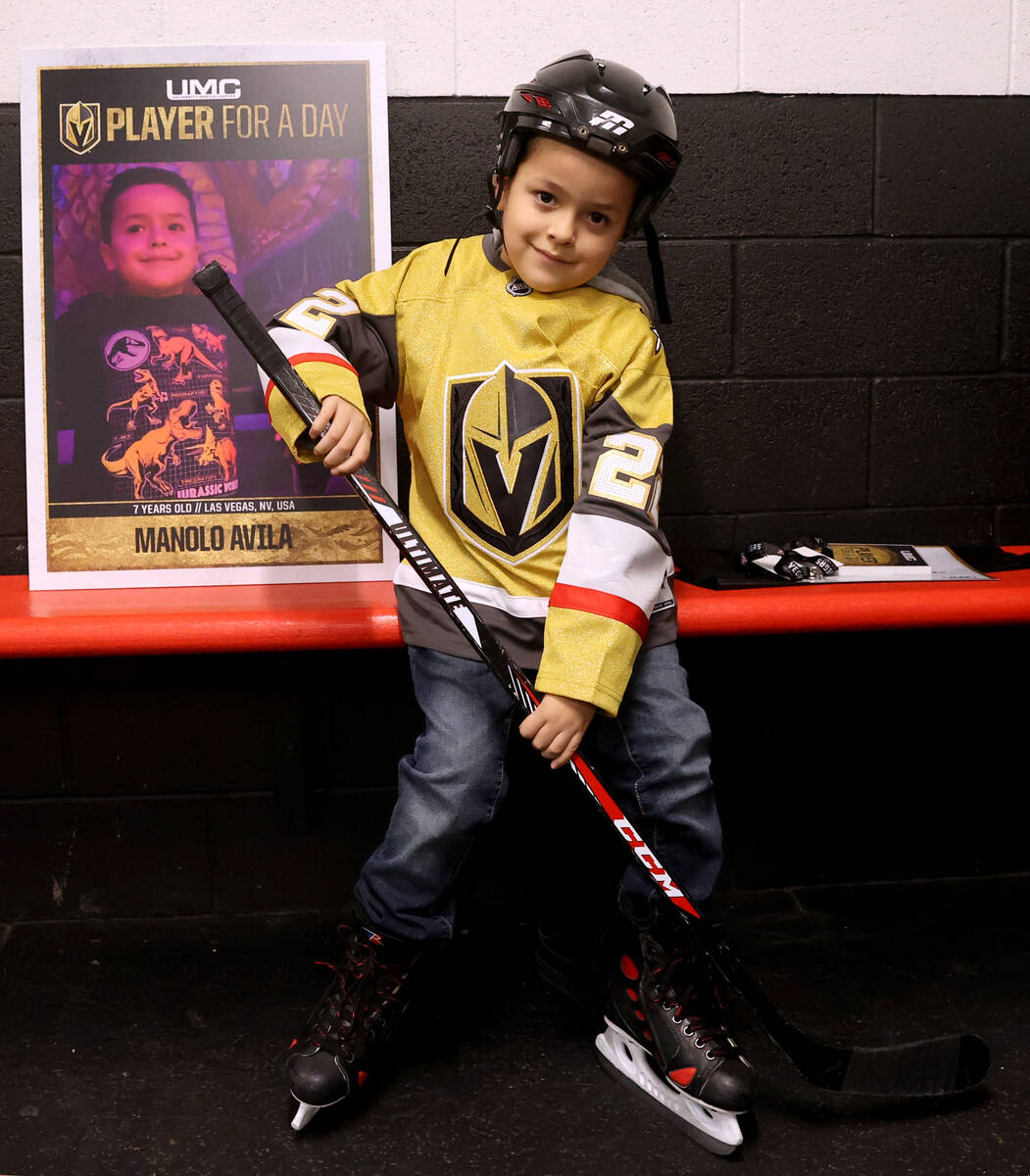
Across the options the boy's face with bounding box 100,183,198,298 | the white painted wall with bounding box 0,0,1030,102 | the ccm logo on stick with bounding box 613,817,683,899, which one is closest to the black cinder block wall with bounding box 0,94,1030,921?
the white painted wall with bounding box 0,0,1030,102

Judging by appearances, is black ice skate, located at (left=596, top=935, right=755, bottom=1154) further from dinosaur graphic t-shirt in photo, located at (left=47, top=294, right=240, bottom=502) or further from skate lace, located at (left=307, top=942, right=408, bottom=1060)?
dinosaur graphic t-shirt in photo, located at (left=47, top=294, right=240, bottom=502)

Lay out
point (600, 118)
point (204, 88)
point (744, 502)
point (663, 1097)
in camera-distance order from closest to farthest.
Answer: point (600, 118) → point (663, 1097) → point (204, 88) → point (744, 502)

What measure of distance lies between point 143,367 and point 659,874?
108 cm

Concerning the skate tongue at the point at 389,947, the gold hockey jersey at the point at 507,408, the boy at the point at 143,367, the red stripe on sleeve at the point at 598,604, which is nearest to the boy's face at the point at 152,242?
the boy at the point at 143,367

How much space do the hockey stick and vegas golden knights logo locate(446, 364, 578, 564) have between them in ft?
0.36

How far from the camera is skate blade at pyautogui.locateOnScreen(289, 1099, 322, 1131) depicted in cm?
123

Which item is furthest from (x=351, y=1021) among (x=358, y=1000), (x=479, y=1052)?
(x=479, y=1052)

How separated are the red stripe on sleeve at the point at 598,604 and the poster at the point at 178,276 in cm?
51

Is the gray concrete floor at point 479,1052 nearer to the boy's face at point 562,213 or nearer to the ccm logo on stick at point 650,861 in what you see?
the ccm logo on stick at point 650,861

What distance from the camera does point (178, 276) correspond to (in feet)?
5.35

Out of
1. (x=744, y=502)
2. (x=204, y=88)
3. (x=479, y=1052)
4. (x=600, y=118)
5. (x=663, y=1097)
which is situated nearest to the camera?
(x=600, y=118)

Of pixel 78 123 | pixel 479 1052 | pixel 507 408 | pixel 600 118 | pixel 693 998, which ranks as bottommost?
pixel 479 1052

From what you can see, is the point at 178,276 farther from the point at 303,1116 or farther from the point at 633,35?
the point at 303,1116

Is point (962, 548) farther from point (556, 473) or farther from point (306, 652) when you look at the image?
point (306, 652)
